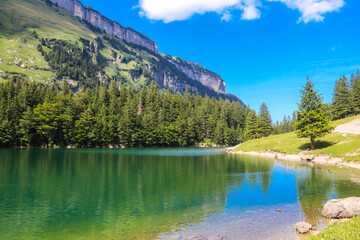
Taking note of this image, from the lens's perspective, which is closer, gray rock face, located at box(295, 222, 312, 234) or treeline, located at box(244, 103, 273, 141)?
gray rock face, located at box(295, 222, 312, 234)

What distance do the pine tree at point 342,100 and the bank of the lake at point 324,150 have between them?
1582 inches

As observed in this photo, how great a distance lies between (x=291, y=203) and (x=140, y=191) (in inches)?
699

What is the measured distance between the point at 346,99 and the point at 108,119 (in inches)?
5164

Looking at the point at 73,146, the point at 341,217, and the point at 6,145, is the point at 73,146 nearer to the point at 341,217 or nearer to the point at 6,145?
the point at 6,145

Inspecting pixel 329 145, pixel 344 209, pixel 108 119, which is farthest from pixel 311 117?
pixel 108 119

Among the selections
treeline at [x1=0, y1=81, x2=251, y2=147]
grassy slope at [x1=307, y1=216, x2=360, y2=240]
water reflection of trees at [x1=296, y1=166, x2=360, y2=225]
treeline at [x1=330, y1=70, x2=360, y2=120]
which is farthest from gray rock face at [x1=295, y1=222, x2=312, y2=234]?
treeline at [x1=0, y1=81, x2=251, y2=147]

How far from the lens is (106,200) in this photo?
977 inches

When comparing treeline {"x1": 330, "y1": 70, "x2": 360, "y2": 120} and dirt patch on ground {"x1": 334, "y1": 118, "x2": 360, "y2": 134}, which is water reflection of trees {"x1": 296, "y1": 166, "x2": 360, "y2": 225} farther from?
treeline {"x1": 330, "y1": 70, "x2": 360, "y2": 120}

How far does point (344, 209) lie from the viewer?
60.2ft

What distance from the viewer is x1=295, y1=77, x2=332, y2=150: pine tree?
65.0 meters

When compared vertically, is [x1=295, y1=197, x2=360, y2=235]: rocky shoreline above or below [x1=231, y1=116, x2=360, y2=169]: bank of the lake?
below

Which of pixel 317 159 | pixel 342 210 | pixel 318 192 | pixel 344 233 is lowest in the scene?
pixel 318 192

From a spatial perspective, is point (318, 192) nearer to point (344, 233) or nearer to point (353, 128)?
point (344, 233)

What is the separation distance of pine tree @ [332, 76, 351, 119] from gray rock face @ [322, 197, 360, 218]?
11424cm
